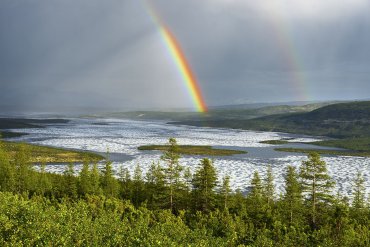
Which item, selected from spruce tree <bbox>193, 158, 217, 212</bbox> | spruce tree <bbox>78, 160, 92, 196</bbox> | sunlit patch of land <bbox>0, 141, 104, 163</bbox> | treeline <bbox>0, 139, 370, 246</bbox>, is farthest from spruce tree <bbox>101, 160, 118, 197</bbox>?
sunlit patch of land <bbox>0, 141, 104, 163</bbox>

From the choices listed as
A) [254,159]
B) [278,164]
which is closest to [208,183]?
[278,164]

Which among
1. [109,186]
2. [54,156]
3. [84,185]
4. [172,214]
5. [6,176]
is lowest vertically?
[54,156]

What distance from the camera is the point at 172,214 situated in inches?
1612

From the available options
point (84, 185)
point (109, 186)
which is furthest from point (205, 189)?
point (84, 185)

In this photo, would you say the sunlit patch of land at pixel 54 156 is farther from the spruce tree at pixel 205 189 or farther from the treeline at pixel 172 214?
the spruce tree at pixel 205 189

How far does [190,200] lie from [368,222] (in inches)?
852

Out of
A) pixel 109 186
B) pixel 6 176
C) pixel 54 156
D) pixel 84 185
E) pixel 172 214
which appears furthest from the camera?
pixel 54 156

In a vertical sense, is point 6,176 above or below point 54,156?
above

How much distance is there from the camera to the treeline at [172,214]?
24.4 meters

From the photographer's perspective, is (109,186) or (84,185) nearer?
(84,185)

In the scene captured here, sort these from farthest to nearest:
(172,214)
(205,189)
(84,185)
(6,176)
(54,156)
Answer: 1. (54,156)
2. (6,176)
3. (84,185)
4. (205,189)
5. (172,214)

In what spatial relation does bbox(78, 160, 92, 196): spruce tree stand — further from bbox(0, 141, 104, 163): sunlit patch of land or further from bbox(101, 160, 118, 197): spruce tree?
bbox(0, 141, 104, 163): sunlit patch of land

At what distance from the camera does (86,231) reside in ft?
83.6

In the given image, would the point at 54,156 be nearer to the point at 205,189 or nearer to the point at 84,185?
the point at 84,185
